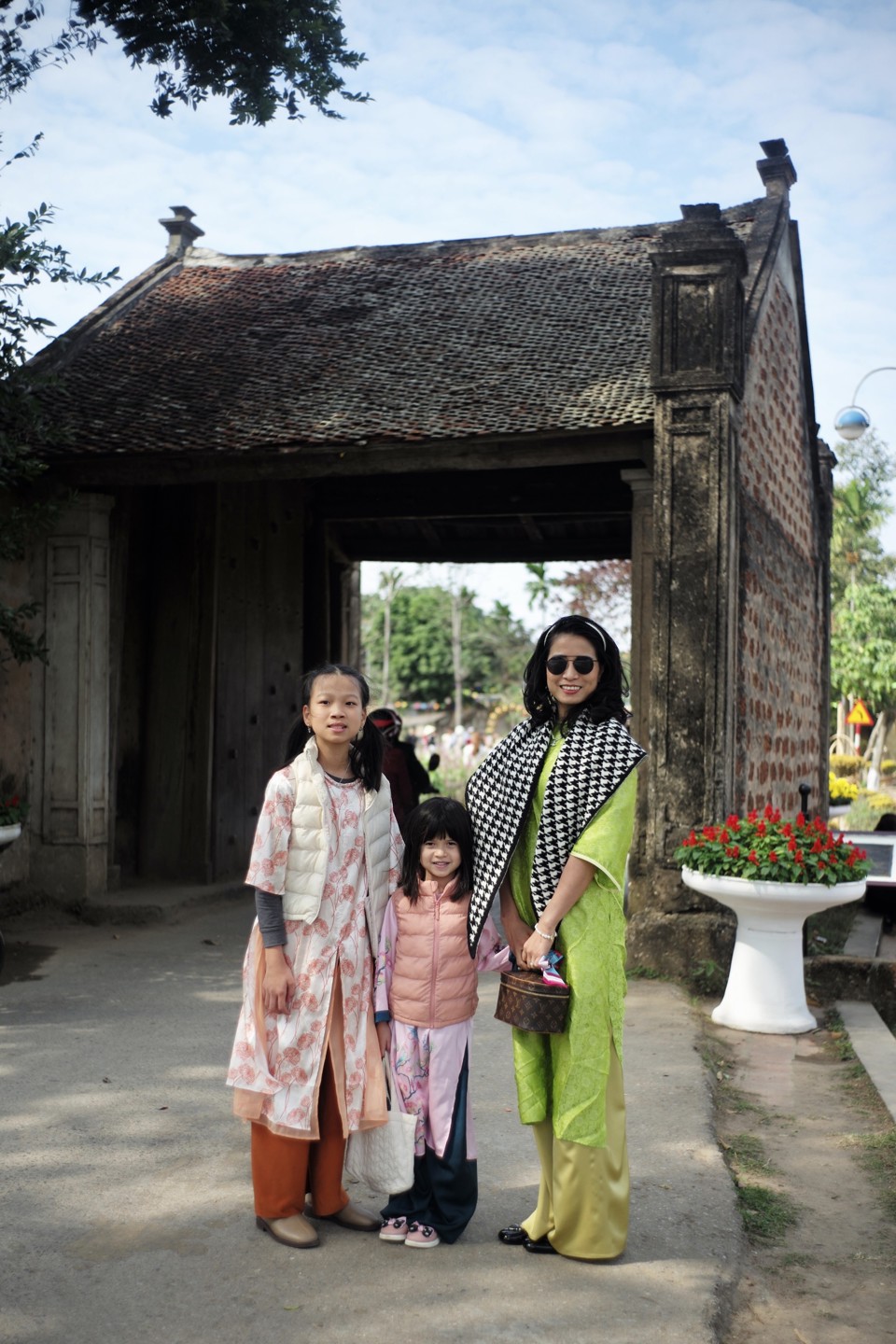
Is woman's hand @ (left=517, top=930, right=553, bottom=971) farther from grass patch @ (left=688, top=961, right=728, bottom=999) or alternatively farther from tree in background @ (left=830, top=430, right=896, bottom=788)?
tree in background @ (left=830, top=430, right=896, bottom=788)

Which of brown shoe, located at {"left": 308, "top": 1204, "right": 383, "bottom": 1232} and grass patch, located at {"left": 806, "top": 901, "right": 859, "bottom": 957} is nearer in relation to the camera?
brown shoe, located at {"left": 308, "top": 1204, "right": 383, "bottom": 1232}

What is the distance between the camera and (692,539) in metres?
7.79

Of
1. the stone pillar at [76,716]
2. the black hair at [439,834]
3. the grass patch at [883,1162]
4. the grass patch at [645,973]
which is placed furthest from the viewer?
the stone pillar at [76,716]

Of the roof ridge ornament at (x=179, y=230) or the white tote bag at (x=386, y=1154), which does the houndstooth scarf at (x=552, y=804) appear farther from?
the roof ridge ornament at (x=179, y=230)

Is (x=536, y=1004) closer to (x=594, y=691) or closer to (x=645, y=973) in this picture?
(x=594, y=691)

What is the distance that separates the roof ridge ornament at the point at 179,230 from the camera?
1302cm

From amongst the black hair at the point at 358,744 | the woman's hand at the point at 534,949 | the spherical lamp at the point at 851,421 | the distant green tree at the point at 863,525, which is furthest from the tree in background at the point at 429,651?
the woman's hand at the point at 534,949

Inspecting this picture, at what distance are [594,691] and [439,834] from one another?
0.61 metres

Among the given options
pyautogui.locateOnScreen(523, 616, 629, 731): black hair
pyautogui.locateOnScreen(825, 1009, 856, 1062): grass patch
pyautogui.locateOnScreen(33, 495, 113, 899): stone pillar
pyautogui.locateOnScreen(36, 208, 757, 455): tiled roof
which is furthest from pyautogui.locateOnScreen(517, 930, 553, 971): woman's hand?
pyautogui.locateOnScreen(33, 495, 113, 899): stone pillar

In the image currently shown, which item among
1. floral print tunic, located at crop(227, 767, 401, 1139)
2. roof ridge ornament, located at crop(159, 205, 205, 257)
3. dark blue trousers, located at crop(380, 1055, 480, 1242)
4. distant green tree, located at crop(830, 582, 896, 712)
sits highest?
roof ridge ornament, located at crop(159, 205, 205, 257)

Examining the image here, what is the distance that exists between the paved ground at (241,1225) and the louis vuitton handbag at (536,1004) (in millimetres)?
668

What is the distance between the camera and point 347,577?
13.9m

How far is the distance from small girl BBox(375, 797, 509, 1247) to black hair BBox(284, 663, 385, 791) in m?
0.19

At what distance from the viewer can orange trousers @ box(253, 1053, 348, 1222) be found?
366cm
